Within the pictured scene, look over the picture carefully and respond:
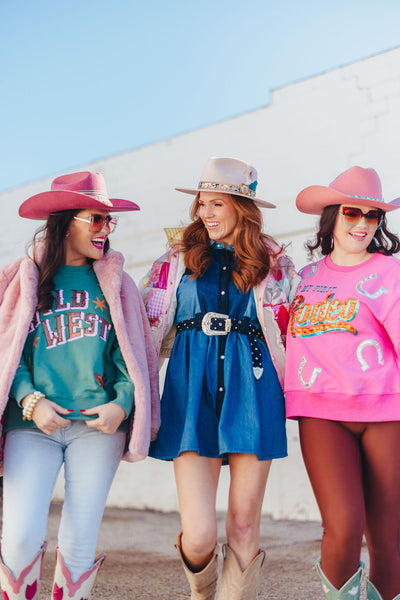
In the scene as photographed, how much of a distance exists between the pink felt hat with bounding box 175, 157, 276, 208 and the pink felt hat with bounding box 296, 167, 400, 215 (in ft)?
0.74

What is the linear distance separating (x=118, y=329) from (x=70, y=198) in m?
0.64

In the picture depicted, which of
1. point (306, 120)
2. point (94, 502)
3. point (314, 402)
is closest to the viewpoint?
point (94, 502)

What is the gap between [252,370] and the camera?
9.87 ft

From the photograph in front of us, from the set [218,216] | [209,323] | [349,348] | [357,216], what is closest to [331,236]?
[357,216]

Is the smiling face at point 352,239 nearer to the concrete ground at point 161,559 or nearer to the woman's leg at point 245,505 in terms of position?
the woman's leg at point 245,505

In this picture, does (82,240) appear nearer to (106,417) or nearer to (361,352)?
(106,417)

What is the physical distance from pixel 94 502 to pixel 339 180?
1.90 m

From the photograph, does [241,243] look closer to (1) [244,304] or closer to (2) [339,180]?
(1) [244,304]

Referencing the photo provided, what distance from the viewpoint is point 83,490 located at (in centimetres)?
263

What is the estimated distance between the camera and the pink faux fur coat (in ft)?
9.00

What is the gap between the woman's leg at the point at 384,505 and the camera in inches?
108

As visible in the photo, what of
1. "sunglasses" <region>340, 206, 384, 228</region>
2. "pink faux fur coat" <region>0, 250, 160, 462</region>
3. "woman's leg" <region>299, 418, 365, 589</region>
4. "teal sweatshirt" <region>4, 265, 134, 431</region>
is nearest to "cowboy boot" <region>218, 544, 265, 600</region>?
"woman's leg" <region>299, 418, 365, 589</region>

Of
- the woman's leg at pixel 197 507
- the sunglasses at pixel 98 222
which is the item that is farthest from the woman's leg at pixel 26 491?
the sunglasses at pixel 98 222

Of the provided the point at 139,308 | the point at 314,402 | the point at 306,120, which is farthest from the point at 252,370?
the point at 306,120
